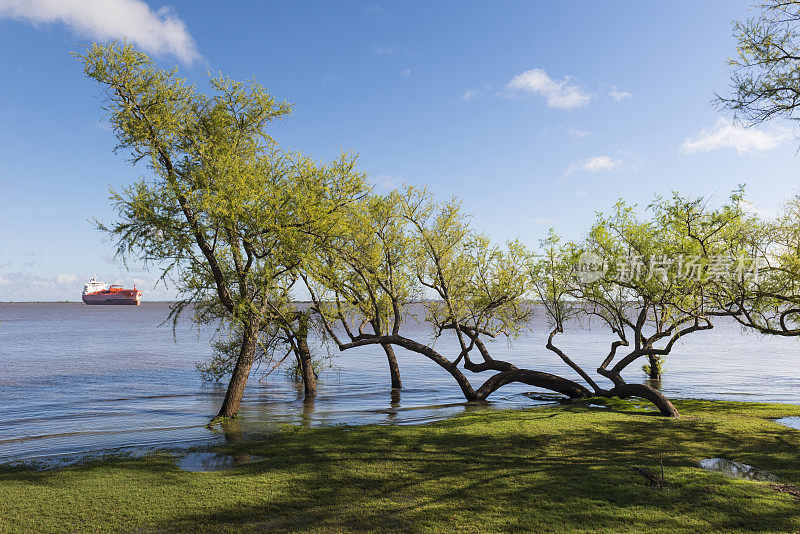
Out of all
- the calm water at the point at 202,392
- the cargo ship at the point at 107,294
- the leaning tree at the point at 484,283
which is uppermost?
the cargo ship at the point at 107,294

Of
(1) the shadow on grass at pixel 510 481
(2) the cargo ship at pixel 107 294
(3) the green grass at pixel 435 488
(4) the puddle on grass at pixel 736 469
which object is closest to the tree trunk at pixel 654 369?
(1) the shadow on grass at pixel 510 481

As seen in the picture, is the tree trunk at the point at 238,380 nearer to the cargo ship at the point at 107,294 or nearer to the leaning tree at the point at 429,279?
the leaning tree at the point at 429,279

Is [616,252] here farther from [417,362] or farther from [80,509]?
[417,362]

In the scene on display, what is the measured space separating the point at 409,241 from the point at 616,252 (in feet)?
27.0

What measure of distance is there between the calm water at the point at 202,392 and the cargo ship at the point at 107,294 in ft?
464

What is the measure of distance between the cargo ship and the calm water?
464ft

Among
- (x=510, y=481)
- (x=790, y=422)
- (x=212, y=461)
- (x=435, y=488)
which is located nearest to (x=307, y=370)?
(x=212, y=461)

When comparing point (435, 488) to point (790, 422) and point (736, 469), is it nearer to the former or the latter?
point (736, 469)

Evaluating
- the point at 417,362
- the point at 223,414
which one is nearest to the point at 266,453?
the point at 223,414

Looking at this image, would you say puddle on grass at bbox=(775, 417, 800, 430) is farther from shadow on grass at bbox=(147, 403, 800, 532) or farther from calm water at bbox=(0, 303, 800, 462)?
calm water at bbox=(0, 303, 800, 462)

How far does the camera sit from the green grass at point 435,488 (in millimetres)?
7406

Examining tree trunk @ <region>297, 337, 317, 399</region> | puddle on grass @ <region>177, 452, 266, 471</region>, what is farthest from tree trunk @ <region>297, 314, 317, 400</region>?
puddle on grass @ <region>177, 452, 266, 471</region>

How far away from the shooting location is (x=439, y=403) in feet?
74.8

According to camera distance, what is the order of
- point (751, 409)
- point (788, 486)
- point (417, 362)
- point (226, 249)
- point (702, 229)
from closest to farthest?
point (788, 486)
point (702, 229)
point (226, 249)
point (751, 409)
point (417, 362)
